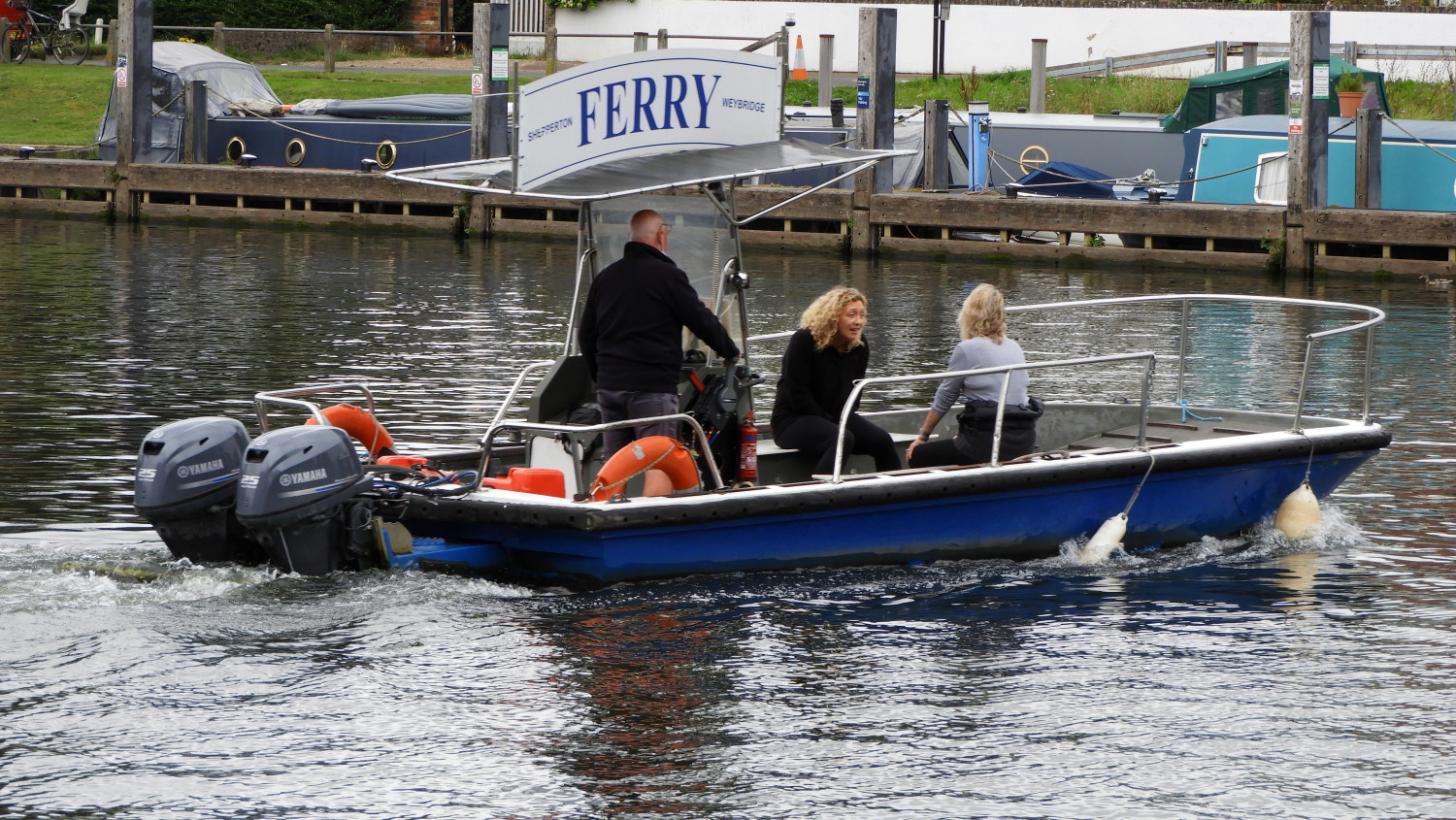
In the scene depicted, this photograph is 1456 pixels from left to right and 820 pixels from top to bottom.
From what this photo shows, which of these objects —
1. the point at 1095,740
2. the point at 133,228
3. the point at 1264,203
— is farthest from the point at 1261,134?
the point at 1095,740

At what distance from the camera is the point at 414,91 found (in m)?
33.6

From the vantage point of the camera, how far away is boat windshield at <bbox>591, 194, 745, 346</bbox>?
8.70 m

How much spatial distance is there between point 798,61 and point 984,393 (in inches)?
1152

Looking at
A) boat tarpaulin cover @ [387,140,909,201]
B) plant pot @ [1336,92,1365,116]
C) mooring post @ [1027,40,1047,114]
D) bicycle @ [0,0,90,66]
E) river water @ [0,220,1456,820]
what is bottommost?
river water @ [0,220,1456,820]

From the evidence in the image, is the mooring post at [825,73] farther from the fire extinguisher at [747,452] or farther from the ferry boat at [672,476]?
the fire extinguisher at [747,452]

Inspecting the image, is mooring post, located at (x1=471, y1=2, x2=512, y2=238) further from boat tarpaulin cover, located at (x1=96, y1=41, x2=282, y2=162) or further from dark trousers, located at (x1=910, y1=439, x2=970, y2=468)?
dark trousers, located at (x1=910, y1=439, x2=970, y2=468)

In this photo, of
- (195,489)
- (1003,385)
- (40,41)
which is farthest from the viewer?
(40,41)

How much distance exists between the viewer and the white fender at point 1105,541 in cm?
866

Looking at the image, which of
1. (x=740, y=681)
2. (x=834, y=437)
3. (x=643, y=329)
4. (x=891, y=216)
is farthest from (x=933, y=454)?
(x=891, y=216)

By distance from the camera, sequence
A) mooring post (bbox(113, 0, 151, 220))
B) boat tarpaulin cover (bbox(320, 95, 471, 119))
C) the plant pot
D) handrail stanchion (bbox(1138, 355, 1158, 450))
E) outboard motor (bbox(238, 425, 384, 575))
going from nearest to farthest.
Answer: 1. outboard motor (bbox(238, 425, 384, 575))
2. handrail stanchion (bbox(1138, 355, 1158, 450))
3. the plant pot
4. mooring post (bbox(113, 0, 151, 220))
5. boat tarpaulin cover (bbox(320, 95, 471, 119))

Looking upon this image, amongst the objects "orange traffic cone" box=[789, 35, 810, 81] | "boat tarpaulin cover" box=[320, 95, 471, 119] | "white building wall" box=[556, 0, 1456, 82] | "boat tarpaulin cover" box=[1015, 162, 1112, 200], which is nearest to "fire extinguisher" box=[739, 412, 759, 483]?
"boat tarpaulin cover" box=[1015, 162, 1112, 200]

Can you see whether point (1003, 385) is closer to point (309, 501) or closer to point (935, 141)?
point (309, 501)

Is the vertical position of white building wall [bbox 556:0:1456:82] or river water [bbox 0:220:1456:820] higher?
white building wall [bbox 556:0:1456:82]

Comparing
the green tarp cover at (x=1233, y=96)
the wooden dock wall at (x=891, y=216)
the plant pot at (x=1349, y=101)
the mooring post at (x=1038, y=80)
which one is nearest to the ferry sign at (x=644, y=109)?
the wooden dock wall at (x=891, y=216)
